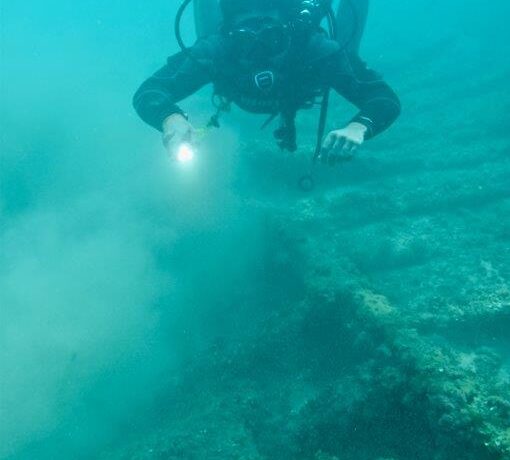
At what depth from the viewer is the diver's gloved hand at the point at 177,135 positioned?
126 inches

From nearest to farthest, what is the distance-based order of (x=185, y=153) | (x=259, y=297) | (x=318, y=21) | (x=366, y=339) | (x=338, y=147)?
(x=185, y=153) < (x=338, y=147) < (x=318, y=21) < (x=366, y=339) < (x=259, y=297)

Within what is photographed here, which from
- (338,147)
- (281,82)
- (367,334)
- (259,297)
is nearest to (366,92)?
(281,82)

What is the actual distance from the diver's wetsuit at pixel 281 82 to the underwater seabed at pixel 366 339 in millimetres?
1961

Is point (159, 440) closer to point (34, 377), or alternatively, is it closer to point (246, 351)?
point (246, 351)

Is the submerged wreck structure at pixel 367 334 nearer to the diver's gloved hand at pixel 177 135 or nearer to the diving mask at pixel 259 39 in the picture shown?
the diver's gloved hand at pixel 177 135

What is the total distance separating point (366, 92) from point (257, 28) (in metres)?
1.07

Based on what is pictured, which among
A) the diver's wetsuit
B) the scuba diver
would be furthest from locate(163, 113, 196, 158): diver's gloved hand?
the diver's wetsuit

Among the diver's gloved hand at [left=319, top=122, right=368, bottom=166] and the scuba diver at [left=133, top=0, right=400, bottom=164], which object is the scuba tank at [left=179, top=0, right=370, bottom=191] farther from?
the diver's gloved hand at [left=319, top=122, right=368, bottom=166]

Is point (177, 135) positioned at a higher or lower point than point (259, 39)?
lower

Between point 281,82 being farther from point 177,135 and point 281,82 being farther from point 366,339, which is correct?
point 366,339

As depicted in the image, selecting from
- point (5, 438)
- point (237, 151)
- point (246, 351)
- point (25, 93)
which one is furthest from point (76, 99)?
point (246, 351)

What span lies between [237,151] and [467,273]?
4.57 meters

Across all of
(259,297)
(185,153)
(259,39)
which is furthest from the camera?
(259,297)

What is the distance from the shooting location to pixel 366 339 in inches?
167
